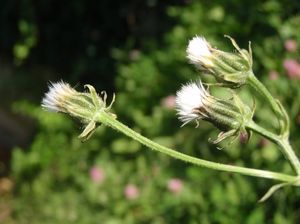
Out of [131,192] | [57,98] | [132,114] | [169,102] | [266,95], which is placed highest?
[132,114]

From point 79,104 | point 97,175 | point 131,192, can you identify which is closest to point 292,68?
point 131,192

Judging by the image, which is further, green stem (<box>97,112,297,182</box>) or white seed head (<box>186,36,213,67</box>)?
white seed head (<box>186,36,213,67</box>)

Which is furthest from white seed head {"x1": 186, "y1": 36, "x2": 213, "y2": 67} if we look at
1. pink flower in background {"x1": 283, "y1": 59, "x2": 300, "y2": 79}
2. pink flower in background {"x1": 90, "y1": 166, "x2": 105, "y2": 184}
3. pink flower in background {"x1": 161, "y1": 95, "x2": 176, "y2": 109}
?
pink flower in background {"x1": 90, "y1": 166, "x2": 105, "y2": 184}

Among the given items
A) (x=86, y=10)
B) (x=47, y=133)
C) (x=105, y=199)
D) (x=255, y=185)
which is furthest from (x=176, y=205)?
(x=86, y=10)

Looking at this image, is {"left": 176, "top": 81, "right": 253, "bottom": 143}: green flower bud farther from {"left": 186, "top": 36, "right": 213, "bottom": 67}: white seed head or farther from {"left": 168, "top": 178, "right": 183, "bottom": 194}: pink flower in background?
{"left": 168, "top": 178, "right": 183, "bottom": 194}: pink flower in background

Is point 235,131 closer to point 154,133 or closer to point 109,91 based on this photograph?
point 154,133

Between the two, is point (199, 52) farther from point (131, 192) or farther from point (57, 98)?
point (131, 192)
